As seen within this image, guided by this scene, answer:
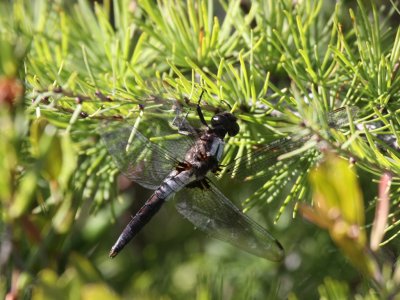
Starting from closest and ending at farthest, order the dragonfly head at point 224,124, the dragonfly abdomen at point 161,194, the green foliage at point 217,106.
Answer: the green foliage at point 217,106
the dragonfly head at point 224,124
the dragonfly abdomen at point 161,194

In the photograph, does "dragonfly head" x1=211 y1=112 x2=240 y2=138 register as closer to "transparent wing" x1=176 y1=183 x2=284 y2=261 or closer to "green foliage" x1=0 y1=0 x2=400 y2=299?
"green foliage" x1=0 y1=0 x2=400 y2=299

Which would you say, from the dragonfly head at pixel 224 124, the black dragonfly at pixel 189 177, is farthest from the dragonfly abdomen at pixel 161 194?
the dragonfly head at pixel 224 124

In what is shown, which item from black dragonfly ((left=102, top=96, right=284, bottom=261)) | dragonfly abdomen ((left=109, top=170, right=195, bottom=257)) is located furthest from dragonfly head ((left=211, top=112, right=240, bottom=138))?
dragonfly abdomen ((left=109, top=170, right=195, bottom=257))

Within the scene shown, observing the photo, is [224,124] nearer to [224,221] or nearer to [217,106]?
[217,106]

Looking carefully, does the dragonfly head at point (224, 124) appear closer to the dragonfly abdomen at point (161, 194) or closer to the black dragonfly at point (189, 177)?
the black dragonfly at point (189, 177)

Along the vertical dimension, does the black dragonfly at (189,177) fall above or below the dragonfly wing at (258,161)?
below

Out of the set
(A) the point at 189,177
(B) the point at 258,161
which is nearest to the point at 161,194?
(A) the point at 189,177
